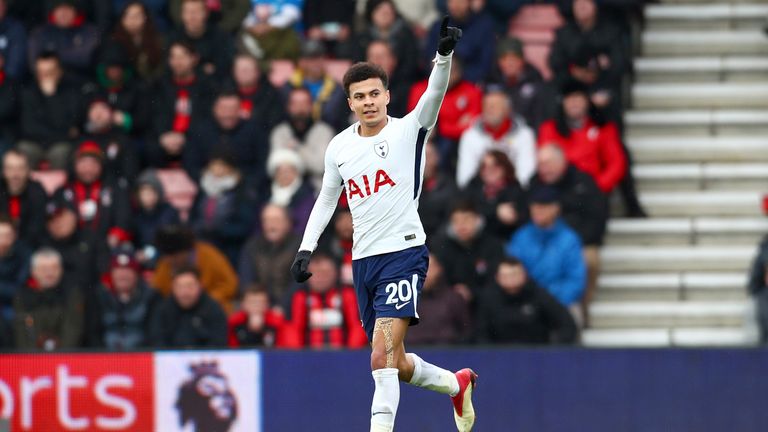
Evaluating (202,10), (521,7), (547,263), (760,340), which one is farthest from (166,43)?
(760,340)

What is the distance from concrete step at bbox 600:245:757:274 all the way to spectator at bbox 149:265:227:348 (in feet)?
11.0

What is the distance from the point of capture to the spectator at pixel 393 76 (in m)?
14.6

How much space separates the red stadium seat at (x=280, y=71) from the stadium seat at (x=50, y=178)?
2.03m

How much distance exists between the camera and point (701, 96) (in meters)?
15.7

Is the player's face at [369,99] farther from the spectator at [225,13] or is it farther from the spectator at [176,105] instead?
the spectator at [225,13]

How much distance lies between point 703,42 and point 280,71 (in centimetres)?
387

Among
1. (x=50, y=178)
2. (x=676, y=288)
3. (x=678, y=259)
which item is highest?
(x=50, y=178)

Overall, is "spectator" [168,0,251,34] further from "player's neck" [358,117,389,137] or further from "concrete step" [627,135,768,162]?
"player's neck" [358,117,389,137]

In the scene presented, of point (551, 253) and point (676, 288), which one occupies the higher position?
point (551, 253)

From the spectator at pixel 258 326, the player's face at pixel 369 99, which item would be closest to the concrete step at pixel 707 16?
the spectator at pixel 258 326

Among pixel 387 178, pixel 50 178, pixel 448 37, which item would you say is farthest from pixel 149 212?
pixel 448 37

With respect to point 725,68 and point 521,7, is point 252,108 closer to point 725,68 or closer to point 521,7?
point 521,7

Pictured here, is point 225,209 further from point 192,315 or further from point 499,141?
point 499,141

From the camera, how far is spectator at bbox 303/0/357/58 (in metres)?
15.5
